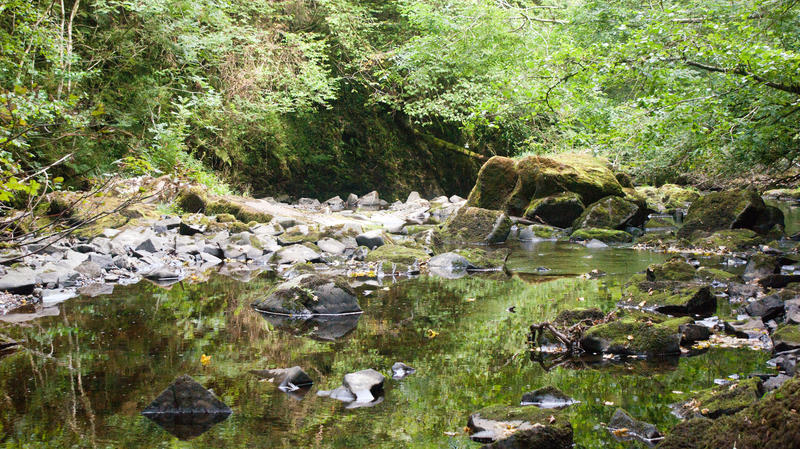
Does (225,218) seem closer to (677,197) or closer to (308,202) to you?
(308,202)

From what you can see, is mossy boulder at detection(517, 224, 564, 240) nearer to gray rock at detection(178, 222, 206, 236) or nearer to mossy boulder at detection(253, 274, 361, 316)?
gray rock at detection(178, 222, 206, 236)

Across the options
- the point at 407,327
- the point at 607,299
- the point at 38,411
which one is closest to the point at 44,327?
the point at 38,411

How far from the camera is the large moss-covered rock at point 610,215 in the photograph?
513 inches

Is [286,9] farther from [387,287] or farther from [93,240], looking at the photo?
[387,287]

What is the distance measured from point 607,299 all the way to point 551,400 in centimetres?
305

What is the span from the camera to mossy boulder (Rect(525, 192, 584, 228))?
45.3 feet

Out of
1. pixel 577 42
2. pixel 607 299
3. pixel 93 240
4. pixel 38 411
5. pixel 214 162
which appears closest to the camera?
pixel 38 411

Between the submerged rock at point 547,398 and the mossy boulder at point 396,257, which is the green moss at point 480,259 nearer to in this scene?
the mossy boulder at point 396,257

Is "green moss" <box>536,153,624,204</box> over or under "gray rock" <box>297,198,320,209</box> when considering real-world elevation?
over

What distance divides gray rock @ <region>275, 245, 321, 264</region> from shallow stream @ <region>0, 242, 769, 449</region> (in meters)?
2.54

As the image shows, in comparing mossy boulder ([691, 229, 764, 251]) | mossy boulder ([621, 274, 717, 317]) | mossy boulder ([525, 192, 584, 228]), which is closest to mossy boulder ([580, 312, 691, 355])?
mossy boulder ([621, 274, 717, 317])

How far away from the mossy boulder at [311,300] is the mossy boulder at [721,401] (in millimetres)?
3286

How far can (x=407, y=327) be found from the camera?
16.9 feet

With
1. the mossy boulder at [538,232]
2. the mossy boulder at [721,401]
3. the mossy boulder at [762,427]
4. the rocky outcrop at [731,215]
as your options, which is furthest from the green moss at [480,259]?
the mossy boulder at [762,427]
